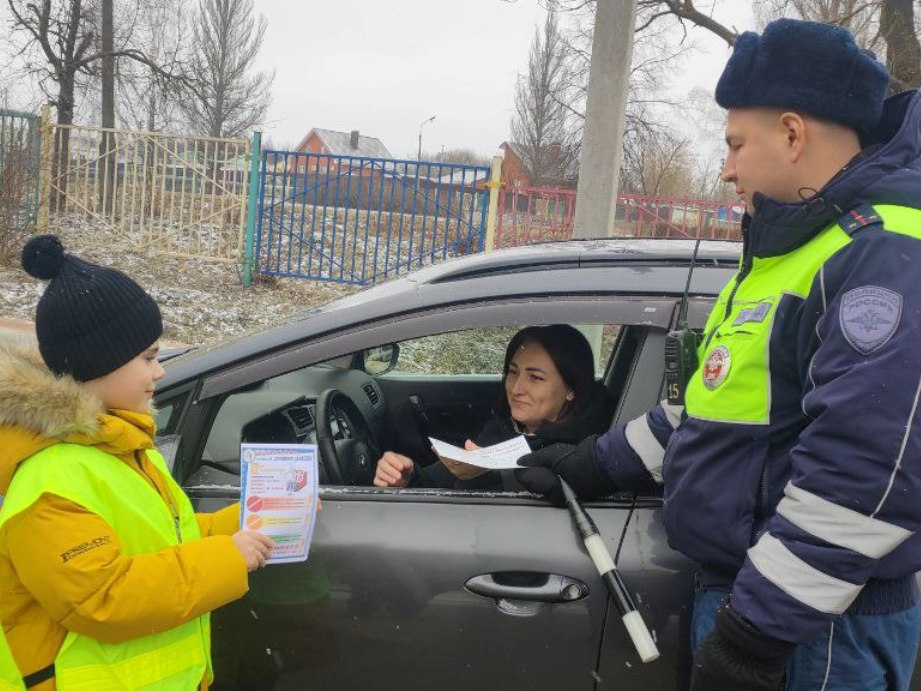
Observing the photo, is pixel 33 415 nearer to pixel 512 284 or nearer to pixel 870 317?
pixel 512 284

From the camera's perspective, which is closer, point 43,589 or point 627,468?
point 43,589

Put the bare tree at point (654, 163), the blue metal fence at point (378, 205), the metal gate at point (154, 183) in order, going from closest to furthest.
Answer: the blue metal fence at point (378, 205) → the metal gate at point (154, 183) → the bare tree at point (654, 163)

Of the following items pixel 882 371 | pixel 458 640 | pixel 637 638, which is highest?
pixel 882 371

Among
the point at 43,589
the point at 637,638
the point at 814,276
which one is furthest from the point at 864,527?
the point at 43,589

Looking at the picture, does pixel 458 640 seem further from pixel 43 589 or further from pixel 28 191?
pixel 28 191

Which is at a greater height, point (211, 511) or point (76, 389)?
point (76, 389)

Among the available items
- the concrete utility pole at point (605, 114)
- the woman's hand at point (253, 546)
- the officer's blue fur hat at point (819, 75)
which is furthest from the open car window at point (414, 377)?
the concrete utility pole at point (605, 114)

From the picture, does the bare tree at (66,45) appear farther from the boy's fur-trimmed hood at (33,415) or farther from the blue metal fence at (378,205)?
the boy's fur-trimmed hood at (33,415)

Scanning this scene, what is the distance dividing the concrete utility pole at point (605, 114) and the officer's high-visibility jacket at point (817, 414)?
376cm

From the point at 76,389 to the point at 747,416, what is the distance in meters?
1.24

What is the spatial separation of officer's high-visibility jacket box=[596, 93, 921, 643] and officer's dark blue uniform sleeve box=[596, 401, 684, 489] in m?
0.20

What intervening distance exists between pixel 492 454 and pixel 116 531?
951 millimetres

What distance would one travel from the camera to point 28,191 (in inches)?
515

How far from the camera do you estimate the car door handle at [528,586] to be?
1.78 metres
